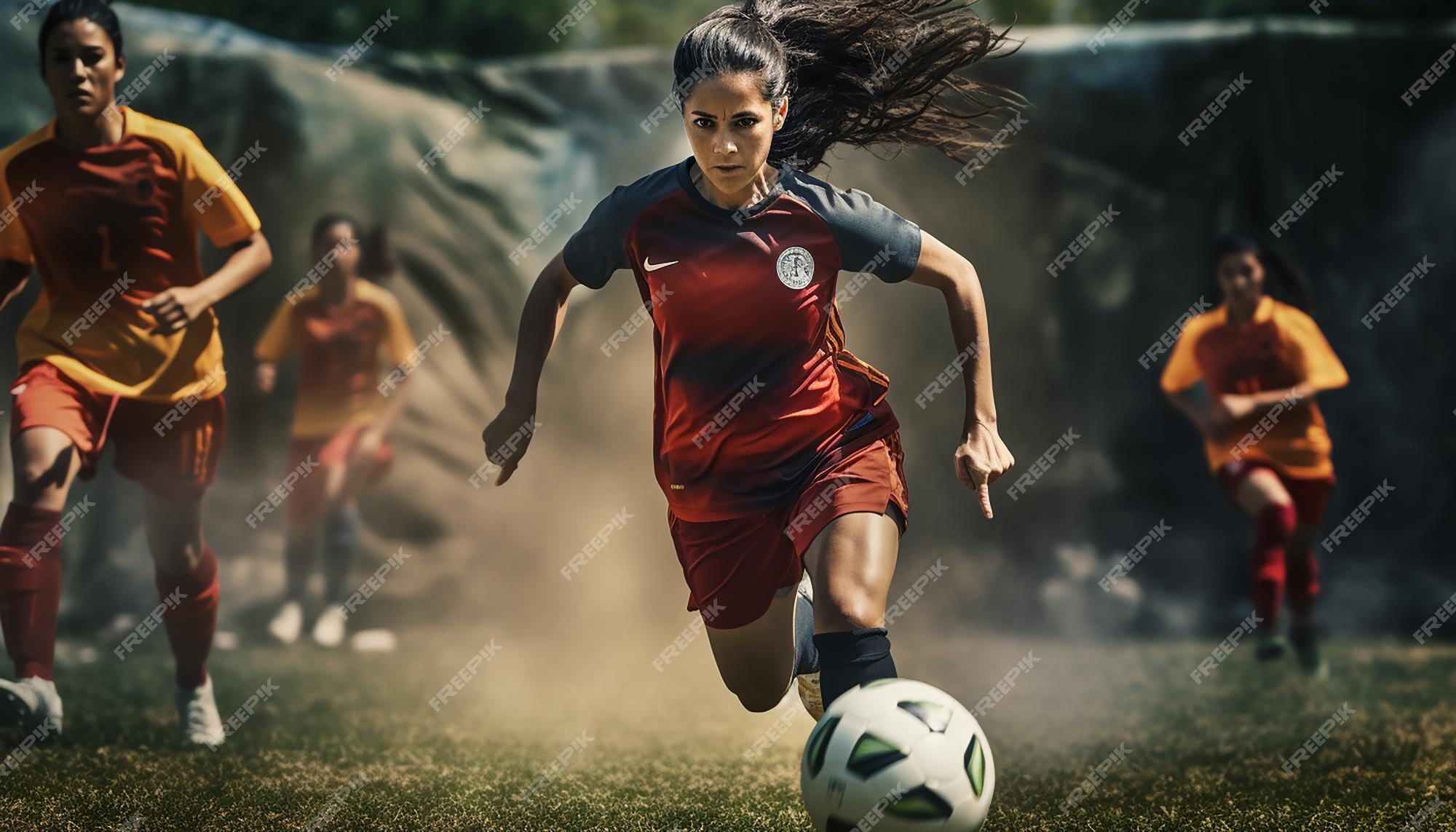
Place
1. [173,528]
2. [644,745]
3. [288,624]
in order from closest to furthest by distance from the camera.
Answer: [173,528] < [644,745] < [288,624]

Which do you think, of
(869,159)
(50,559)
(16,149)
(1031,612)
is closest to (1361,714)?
(1031,612)

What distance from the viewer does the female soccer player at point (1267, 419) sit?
6418 millimetres

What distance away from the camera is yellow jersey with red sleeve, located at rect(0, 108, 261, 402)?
4391mm

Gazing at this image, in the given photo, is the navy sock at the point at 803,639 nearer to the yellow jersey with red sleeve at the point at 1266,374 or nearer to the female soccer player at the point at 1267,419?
the female soccer player at the point at 1267,419

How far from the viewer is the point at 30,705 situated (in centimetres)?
401

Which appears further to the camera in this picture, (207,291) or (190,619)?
(190,619)

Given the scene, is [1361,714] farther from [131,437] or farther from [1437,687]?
[131,437]

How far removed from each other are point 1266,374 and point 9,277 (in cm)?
540

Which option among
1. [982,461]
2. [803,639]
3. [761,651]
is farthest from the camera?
[803,639]

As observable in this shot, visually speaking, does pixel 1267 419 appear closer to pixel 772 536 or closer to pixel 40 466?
pixel 772 536

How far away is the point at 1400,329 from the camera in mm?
7910

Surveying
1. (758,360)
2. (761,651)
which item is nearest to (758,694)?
(761,651)

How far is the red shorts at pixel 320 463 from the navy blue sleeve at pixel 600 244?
4.11 m

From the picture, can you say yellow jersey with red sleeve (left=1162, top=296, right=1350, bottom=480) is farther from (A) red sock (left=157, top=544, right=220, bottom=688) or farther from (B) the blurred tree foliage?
(A) red sock (left=157, top=544, right=220, bottom=688)
